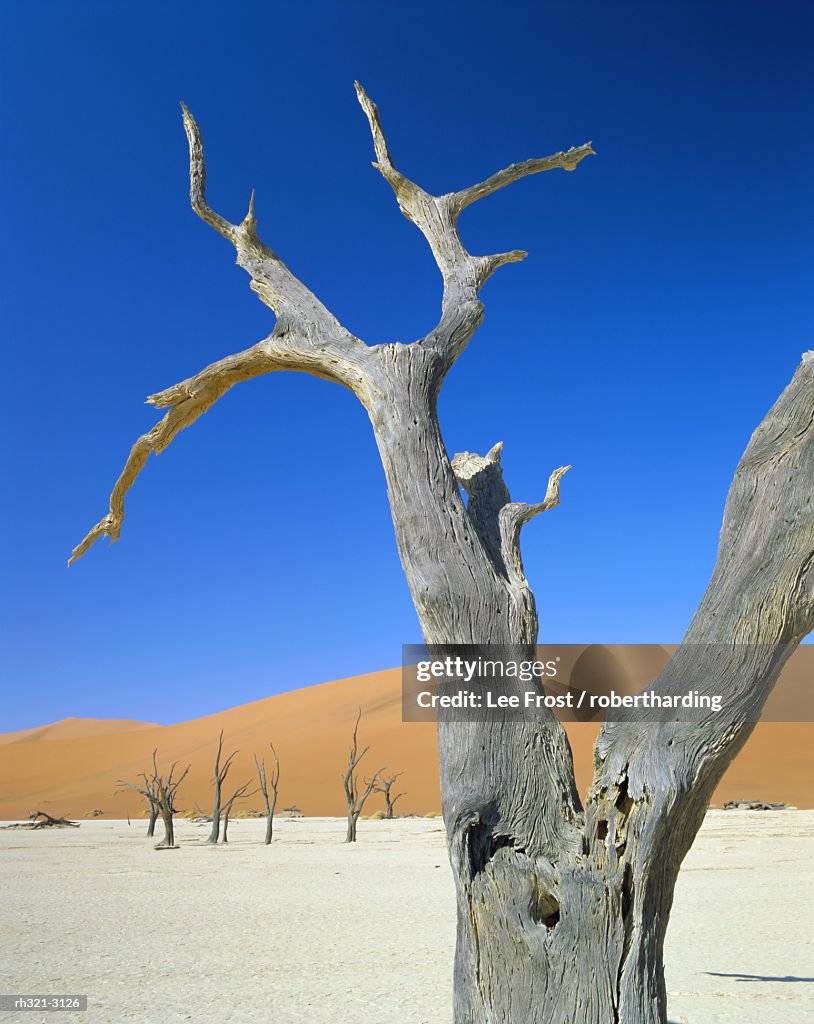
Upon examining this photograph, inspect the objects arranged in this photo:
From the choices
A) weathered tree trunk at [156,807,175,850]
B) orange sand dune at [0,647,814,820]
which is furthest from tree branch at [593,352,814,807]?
orange sand dune at [0,647,814,820]

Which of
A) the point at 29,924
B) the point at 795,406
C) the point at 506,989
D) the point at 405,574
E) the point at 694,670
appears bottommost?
the point at 29,924

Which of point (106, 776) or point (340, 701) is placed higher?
point (340, 701)

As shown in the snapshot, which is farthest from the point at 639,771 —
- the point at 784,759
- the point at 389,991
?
the point at 784,759

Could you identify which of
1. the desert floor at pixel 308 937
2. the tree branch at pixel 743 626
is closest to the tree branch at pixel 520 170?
the tree branch at pixel 743 626

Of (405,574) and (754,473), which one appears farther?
(405,574)

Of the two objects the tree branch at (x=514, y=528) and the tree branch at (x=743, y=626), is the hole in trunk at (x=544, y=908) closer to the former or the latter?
the tree branch at (x=743, y=626)

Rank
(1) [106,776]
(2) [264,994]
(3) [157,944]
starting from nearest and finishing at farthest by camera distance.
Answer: (2) [264,994] < (3) [157,944] < (1) [106,776]

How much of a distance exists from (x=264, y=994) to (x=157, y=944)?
2.69 meters

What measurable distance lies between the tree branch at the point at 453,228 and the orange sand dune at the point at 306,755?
119ft

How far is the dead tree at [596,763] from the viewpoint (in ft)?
9.62

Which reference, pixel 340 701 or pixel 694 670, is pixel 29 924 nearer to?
pixel 694 670

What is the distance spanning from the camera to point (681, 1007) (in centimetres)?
612

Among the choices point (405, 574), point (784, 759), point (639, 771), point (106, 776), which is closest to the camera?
point (639, 771)

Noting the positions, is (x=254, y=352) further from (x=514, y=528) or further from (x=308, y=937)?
(x=308, y=937)
